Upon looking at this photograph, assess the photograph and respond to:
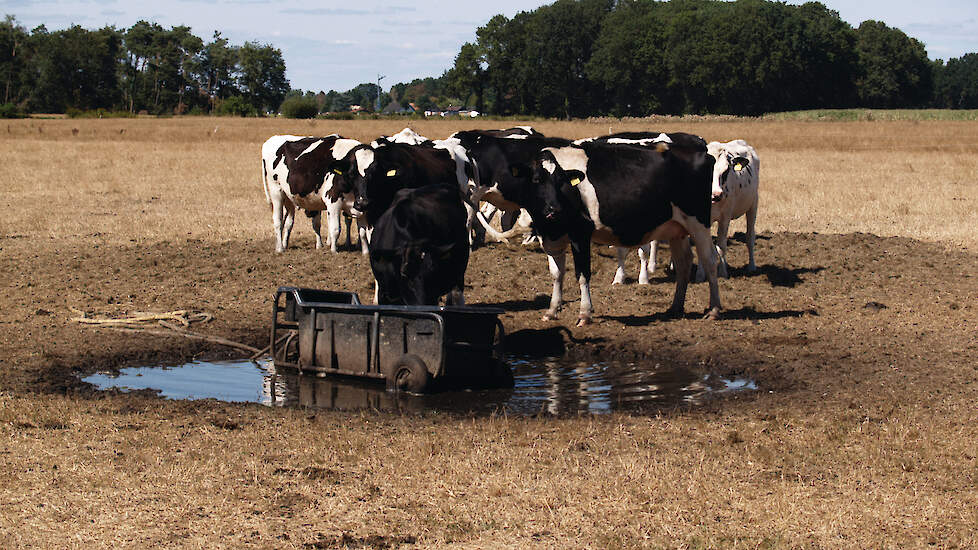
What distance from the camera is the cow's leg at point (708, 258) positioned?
13297 mm

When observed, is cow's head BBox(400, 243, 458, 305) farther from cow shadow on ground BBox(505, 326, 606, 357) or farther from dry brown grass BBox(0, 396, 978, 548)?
dry brown grass BBox(0, 396, 978, 548)

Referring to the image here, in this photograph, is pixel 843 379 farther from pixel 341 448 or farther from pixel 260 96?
pixel 260 96

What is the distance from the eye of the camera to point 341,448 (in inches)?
311

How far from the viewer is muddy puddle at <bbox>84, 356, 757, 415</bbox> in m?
9.74

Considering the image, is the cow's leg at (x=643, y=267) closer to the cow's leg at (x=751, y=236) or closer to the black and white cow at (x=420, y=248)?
the cow's leg at (x=751, y=236)

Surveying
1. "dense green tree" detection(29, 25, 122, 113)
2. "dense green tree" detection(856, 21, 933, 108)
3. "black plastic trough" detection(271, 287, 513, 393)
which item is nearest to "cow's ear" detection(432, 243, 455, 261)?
"black plastic trough" detection(271, 287, 513, 393)

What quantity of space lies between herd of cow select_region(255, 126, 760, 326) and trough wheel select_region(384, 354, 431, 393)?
4.73ft

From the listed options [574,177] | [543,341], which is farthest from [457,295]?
[574,177]

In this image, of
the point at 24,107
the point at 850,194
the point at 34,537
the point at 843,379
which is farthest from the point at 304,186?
the point at 24,107

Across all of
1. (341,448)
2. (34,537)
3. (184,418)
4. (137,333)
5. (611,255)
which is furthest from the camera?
(611,255)

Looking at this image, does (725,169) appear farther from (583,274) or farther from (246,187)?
(246,187)

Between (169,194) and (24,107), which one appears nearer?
(169,194)

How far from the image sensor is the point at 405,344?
1002cm

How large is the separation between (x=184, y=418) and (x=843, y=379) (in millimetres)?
5850
